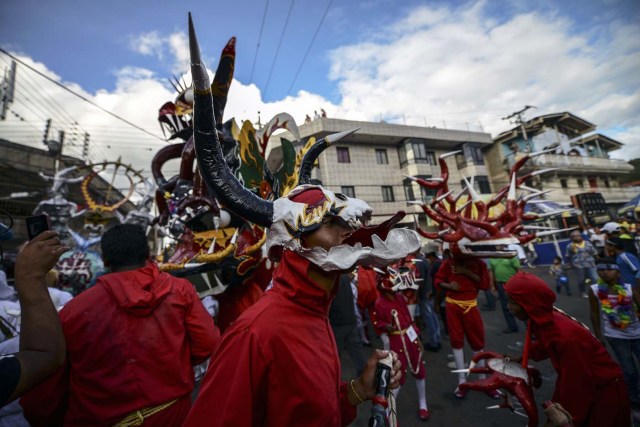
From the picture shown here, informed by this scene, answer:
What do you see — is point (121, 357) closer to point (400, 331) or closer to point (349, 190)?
point (400, 331)

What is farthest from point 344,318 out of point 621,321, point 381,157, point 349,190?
point 381,157

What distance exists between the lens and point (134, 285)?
1855 millimetres

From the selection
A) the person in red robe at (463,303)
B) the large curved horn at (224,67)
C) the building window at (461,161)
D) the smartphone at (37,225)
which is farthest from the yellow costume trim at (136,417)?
the building window at (461,161)

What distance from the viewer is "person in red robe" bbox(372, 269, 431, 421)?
3.57 m

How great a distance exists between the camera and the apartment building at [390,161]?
18.9 m

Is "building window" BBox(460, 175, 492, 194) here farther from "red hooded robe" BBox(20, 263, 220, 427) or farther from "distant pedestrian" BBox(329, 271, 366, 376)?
"red hooded robe" BBox(20, 263, 220, 427)

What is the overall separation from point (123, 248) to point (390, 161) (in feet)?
69.1

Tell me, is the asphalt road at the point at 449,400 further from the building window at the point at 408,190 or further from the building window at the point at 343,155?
the building window at the point at 408,190

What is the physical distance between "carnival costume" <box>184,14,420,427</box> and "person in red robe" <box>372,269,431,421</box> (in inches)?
95.7

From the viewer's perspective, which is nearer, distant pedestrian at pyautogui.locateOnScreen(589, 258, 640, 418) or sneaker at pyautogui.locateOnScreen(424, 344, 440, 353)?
distant pedestrian at pyautogui.locateOnScreen(589, 258, 640, 418)

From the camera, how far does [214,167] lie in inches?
54.4

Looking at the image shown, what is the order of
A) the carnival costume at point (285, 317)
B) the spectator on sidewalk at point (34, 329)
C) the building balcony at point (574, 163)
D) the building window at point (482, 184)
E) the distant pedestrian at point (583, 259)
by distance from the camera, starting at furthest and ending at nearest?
the building balcony at point (574, 163) < the building window at point (482, 184) < the distant pedestrian at point (583, 259) < the carnival costume at point (285, 317) < the spectator on sidewalk at point (34, 329)

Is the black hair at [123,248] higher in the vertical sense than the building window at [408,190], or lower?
lower

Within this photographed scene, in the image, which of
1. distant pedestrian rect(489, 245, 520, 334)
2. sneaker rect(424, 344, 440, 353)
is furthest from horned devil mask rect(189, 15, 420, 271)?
distant pedestrian rect(489, 245, 520, 334)
